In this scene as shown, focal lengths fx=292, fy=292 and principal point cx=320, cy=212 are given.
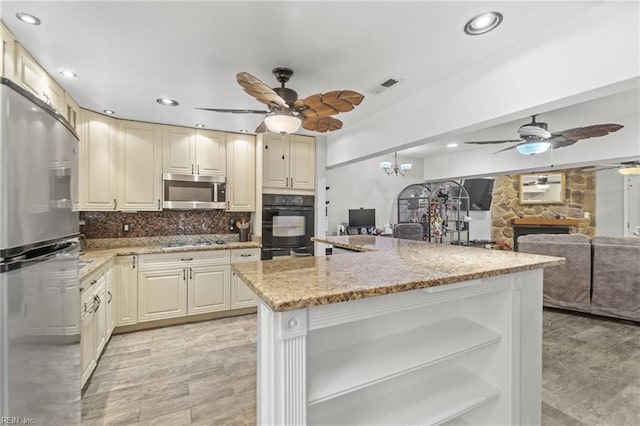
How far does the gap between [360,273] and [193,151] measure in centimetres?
323

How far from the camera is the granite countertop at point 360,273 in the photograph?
1.11 m

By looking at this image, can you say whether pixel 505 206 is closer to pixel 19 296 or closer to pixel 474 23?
pixel 474 23

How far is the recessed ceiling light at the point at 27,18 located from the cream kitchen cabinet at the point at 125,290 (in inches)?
89.9

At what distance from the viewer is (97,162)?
3297 millimetres

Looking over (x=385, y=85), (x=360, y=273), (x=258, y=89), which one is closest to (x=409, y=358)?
(x=360, y=273)

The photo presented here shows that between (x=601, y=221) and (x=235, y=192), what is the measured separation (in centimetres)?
802

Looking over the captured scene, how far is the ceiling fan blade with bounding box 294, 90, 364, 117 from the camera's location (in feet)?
6.37

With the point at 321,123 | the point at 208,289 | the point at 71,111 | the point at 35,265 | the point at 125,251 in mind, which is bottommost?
the point at 208,289

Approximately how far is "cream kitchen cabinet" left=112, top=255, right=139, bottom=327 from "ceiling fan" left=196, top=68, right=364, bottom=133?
2.15 m

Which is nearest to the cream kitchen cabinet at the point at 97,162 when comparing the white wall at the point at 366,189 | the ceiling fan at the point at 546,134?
the white wall at the point at 366,189

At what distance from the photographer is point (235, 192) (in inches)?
161

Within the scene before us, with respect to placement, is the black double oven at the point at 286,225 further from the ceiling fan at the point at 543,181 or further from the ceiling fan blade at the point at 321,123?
the ceiling fan at the point at 543,181

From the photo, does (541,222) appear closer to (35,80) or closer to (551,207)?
(551,207)

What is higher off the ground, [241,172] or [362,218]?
[241,172]
